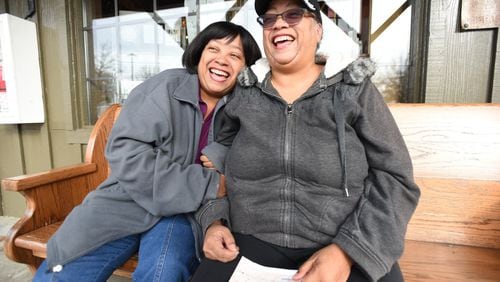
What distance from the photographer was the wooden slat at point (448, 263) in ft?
3.57

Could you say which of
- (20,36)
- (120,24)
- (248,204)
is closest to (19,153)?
(20,36)

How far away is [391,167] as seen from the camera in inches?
36.8

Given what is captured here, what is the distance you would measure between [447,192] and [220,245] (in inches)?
39.7

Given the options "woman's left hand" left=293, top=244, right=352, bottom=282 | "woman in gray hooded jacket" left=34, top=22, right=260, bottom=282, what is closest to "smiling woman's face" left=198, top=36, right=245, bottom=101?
"woman in gray hooded jacket" left=34, top=22, right=260, bottom=282

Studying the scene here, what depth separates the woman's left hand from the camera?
0.85 m

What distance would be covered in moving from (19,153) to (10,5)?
125 cm

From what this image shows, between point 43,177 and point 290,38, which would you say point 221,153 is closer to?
point 290,38

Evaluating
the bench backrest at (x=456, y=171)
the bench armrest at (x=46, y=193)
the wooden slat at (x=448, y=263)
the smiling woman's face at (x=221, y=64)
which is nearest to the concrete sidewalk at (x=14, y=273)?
the bench armrest at (x=46, y=193)

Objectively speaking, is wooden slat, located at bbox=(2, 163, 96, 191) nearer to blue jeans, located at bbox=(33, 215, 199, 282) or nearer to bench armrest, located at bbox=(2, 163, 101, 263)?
bench armrest, located at bbox=(2, 163, 101, 263)

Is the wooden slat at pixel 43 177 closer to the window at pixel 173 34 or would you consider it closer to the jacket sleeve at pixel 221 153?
the jacket sleeve at pixel 221 153

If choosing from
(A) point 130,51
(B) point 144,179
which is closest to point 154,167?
(B) point 144,179

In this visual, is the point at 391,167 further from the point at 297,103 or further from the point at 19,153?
the point at 19,153

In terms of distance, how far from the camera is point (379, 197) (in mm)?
929

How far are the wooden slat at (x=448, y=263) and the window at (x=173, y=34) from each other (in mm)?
906
